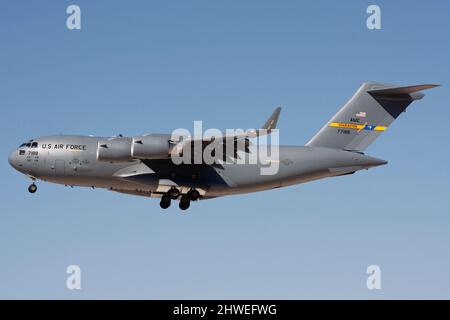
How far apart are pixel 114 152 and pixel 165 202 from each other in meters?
2.14

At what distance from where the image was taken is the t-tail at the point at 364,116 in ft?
69.4

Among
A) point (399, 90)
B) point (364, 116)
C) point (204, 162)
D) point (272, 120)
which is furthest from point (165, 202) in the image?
point (399, 90)

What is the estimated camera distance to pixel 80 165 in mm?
19422

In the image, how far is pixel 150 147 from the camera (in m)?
18.9

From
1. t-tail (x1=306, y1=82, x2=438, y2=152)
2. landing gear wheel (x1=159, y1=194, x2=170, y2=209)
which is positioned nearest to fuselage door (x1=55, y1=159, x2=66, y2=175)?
landing gear wheel (x1=159, y1=194, x2=170, y2=209)

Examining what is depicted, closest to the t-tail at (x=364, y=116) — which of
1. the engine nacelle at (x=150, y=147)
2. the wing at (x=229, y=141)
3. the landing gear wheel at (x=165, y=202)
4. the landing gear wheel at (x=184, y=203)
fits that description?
the wing at (x=229, y=141)

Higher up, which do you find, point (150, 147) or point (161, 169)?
point (150, 147)

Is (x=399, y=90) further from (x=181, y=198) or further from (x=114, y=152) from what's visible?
(x=114, y=152)

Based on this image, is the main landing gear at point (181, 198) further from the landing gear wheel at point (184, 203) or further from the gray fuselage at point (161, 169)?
the gray fuselage at point (161, 169)

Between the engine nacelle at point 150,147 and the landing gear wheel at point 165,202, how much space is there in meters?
1.55

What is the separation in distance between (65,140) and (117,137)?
1285mm

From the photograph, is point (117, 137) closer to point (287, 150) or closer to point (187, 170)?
point (187, 170)
